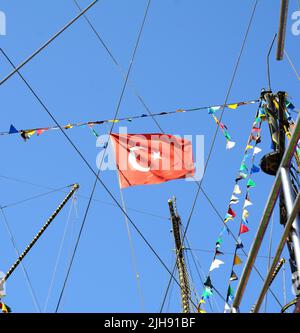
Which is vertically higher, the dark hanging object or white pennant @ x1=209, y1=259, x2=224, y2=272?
the dark hanging object

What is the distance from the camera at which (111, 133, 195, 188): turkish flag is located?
7969 mm

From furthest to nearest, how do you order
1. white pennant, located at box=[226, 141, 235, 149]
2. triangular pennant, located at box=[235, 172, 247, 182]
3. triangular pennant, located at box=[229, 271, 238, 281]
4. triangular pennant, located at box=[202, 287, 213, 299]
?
white pennant, located at box=[226, 141, 235, 149]
triangular pennant, located at box=[235, 172, 247, 182]
triangular pennant, located at box=[202, 287, 213, 299]
triangular pennant, located at box=[229, 271, 238, 281]

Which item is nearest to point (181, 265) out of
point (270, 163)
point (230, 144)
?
point (230, 144)

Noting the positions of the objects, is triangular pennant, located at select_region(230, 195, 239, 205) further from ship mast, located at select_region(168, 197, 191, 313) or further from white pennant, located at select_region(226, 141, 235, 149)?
ship mast, located at select_region(168, 197, 191, 313)

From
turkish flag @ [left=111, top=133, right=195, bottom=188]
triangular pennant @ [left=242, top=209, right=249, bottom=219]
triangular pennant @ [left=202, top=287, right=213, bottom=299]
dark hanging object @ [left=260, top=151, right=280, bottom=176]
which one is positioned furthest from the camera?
turkish flag @ [left=111, top=133, right=195, bottom=188]

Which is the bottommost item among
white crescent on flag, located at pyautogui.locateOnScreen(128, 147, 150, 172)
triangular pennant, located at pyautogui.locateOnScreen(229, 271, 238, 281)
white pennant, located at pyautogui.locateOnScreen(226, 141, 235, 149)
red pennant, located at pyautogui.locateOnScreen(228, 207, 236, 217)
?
triangular pennant, located at pyautogui.locateOnScreen(229, 271, 238, 281)

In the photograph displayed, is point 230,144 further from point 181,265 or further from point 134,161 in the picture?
point 181,265

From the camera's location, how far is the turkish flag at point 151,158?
7.97 metres

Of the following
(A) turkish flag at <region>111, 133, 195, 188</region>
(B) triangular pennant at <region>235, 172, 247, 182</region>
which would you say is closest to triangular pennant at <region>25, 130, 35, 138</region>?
(A) turkish flag at <region>111, 133, 195, 188</region>
